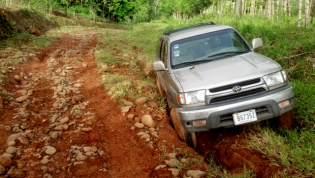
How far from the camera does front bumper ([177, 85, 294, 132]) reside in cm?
332

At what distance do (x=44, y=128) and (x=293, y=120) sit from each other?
13.0 ft

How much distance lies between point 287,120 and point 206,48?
1.76 metres

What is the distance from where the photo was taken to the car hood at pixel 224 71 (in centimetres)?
347

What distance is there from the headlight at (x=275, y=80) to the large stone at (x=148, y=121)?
195 centimetres

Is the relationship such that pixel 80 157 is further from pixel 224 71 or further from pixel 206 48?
pixel 206 48

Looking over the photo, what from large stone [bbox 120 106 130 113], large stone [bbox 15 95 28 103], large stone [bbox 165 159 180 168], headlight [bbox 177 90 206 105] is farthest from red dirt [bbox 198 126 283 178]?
large stone [bbox 15 95 28 103]

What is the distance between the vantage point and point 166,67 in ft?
15.3

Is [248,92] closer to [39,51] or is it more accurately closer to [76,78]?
[76,78]

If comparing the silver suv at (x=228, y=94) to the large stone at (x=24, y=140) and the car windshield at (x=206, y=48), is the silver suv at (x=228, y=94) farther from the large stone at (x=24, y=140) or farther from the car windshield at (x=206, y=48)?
the large stone at (x=24, y=140)

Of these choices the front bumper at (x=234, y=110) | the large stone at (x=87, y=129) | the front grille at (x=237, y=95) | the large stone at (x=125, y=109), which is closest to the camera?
the front bumper at (x=234, y=110)

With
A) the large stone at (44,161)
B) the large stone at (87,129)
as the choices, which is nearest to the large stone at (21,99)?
the large stone at (87,129)

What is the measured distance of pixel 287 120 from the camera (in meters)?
3.73

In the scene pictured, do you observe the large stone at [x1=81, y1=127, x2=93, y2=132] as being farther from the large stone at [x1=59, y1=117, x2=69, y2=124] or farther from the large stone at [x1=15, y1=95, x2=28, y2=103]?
the large stone at [x1=15, y1=95, x2=28, y2=103]

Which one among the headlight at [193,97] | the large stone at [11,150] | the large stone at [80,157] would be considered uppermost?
the headlight at [193,97]
